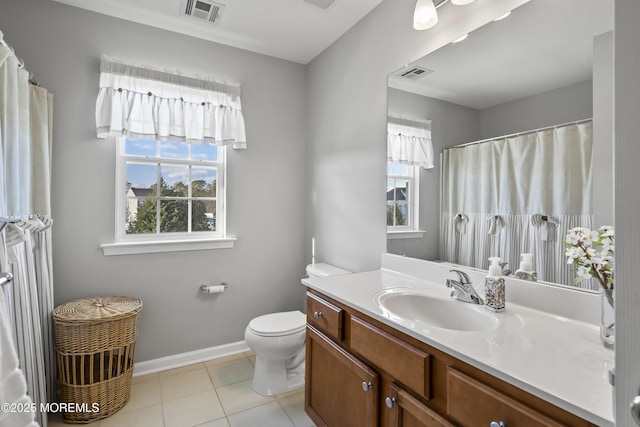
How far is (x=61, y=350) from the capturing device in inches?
71.8

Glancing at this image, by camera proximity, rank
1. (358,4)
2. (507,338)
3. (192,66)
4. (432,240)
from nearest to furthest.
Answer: (507,338) < (432,240) < (358,4) < (192,66)

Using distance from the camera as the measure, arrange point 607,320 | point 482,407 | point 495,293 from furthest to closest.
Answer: point 495,293, point 607,320, point 482,407

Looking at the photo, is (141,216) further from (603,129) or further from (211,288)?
(603,129)

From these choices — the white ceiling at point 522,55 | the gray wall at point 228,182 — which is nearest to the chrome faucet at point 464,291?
the white ceiling at point 522,55

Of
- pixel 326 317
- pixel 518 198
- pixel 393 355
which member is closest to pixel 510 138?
pixel 518 198

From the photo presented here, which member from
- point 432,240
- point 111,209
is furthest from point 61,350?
point 432,240

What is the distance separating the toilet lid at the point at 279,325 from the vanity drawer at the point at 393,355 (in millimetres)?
817

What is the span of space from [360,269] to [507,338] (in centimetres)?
131

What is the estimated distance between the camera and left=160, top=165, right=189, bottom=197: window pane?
8.10ft

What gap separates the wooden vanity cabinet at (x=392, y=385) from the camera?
0.80 m

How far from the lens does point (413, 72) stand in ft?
5.98

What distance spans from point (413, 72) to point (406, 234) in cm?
96

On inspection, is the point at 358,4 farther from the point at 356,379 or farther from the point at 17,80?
the point at 356,379

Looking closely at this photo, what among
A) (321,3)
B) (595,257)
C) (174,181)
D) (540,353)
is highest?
(321,3)
